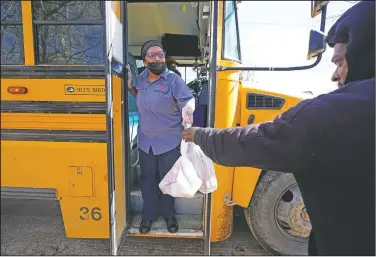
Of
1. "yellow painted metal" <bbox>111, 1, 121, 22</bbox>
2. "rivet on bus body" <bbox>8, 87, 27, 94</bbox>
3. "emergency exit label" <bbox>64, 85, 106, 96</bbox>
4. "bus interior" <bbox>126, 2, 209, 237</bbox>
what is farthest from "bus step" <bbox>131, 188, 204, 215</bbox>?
"yellow painted metal" <bbox>111, 1, 121, 22</bbox>

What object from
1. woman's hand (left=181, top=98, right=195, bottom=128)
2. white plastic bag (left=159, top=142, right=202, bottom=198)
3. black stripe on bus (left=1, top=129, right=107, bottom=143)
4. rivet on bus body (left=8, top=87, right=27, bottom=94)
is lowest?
white plastic bag (left=159, top=142, right=202, bottom=198)

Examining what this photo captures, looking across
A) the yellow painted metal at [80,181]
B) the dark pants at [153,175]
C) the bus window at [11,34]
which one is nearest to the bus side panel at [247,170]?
the dark pants at [153,175]

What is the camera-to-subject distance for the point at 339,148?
0.92 metres

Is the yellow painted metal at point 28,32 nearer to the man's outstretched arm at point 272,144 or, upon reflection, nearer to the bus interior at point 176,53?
the bus interior at point 176,53

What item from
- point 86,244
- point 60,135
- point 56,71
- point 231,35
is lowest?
point 86,244

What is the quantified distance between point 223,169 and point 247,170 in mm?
201

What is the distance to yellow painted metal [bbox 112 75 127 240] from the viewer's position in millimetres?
2426

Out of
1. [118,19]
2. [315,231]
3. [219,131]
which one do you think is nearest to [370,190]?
[315,231]

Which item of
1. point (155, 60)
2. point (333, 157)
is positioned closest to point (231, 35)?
point (155, 60)

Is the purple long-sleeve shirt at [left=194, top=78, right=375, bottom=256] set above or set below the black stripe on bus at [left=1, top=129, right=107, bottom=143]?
above

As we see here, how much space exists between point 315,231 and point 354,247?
13 cm

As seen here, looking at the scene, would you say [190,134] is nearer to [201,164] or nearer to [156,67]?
[201,164]

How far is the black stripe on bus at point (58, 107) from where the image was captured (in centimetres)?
247

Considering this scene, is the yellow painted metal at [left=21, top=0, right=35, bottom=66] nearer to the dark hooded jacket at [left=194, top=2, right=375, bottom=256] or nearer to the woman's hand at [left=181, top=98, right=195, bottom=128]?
the woman's hand at [left=181, top=98, right=195, bottom=128]
